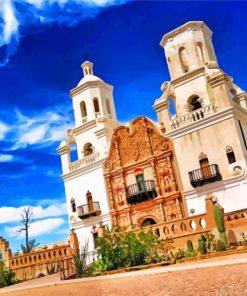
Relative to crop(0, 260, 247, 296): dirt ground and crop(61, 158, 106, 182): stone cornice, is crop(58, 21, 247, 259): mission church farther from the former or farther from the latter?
crop(0, 260, 247, 296): dirt ground

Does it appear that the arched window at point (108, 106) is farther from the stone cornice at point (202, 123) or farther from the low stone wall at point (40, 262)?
the low stone wall at point (40, 262)

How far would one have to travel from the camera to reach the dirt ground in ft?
22.7

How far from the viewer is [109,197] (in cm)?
2642

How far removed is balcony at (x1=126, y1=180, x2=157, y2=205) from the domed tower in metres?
2.33

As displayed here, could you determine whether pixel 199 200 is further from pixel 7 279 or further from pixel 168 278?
pixel 168 278

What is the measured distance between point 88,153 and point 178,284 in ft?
76.3

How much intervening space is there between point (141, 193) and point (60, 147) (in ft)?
32.2

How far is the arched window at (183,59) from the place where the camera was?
26516 millimetres

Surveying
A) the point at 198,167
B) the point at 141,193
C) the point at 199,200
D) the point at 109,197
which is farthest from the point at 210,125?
the point at 109,197

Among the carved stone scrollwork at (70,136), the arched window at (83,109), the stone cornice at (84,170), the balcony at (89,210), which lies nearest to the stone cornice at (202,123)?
the stone cornice at (84,170)

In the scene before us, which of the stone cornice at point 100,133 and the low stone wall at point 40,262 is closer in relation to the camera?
the low stone wall at point 40,262

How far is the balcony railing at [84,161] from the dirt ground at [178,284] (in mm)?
18001

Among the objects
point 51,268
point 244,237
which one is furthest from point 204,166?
point 51,268

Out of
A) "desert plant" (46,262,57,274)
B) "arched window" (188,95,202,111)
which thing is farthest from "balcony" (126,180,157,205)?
"desert plant" (46,262,57,274)
